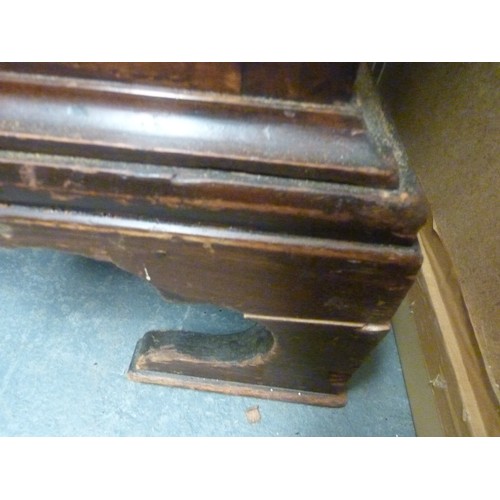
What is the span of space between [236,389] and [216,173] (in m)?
0.41

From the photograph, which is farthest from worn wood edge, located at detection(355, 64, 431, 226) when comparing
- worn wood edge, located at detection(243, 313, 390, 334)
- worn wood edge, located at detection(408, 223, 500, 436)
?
worn wood edge, located at detection(408, 223, 500, 436)

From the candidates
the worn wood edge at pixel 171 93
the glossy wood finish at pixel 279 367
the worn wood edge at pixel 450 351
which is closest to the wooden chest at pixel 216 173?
the worn wood edge at pixel 171 93

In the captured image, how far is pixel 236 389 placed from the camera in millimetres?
649

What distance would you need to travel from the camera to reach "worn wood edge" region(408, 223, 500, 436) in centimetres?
52

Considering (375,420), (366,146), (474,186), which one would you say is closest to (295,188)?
(366,146)

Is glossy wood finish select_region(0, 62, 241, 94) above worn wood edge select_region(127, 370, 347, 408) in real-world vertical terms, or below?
above

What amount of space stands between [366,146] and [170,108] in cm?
14

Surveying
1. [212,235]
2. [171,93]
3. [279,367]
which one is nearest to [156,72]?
[171,93]

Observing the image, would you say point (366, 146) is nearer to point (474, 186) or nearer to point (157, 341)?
point (474, 186)

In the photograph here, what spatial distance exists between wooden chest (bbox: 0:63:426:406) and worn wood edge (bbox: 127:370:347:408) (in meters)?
0.28

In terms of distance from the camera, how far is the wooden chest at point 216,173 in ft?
1.03

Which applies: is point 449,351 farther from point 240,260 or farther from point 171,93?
point 171,93

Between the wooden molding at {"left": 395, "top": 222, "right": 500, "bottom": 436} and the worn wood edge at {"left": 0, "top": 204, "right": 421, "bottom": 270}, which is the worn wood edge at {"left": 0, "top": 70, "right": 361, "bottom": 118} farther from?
the wooden molding at {"left": 395, "top": 222, "right": 500, "bottom": 436}

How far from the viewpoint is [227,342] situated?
0.64 m
